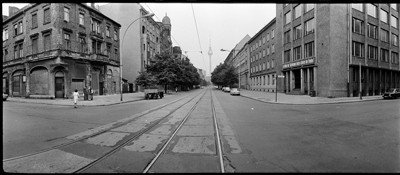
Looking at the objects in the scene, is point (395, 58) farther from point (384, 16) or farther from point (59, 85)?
point (59, 85)

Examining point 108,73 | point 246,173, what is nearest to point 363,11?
point 246,173

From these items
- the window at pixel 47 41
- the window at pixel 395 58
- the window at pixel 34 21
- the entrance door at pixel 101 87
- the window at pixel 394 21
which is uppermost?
the window at pixel 394 21

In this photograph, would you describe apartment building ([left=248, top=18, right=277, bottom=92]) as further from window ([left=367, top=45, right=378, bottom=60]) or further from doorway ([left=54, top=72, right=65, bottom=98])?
doorway ([left=54, top=72, right=65, bottom=98])

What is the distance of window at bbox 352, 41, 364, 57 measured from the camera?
2417cm

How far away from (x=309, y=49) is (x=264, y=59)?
1741cm

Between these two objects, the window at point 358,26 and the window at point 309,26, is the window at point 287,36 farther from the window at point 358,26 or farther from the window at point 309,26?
the window at point 358,26

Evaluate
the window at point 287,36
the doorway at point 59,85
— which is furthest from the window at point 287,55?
the doorway at point 59,85

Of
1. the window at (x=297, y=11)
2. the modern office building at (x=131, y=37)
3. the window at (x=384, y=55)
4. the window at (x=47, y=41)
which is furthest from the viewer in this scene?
the modern office building at (x=131, y=37)

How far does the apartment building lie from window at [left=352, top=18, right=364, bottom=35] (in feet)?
40.3

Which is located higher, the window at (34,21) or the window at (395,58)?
the window at (34,21)

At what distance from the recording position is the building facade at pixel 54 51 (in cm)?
2183

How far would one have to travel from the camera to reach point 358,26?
24.5 metres

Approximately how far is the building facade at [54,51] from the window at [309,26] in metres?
30.4

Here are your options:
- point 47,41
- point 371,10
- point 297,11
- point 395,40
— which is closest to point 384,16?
point 371,10
